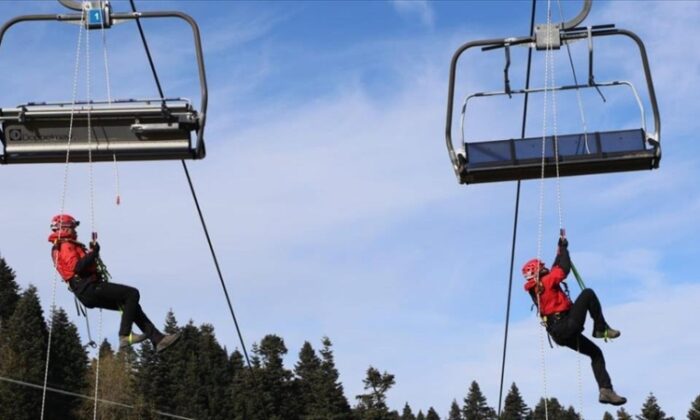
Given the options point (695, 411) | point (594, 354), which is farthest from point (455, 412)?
point (594, 354)

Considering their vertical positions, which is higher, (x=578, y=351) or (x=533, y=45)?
(x=533, y=45)

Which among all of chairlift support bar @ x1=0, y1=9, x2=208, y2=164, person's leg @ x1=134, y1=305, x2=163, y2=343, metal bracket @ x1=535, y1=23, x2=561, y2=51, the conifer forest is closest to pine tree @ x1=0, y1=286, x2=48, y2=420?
the conifer forest

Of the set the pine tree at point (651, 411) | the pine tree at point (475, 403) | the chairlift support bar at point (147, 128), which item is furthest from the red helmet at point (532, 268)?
the pine tree at point (475, 403)

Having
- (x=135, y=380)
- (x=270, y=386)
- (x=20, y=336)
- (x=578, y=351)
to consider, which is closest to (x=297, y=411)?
(x=270, y=386)

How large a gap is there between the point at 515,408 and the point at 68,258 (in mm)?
80558

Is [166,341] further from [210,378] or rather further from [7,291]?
[7,291]

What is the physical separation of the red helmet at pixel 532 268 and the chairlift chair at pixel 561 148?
2.70ft

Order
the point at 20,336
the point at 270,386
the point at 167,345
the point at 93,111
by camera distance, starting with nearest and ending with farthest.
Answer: the point at 93,111
the point at 167,345
the point at 20,336
the point at 270,386

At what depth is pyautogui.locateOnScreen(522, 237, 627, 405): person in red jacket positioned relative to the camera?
12789 mm

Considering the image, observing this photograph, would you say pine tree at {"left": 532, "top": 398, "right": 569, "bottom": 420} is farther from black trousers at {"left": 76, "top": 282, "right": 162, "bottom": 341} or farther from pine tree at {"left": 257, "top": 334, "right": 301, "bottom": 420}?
black trousers at {"left": 76, "top": 282, "right": 162, "bottom": 341}

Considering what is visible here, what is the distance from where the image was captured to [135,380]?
8500 centimetres

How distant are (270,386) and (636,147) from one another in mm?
73867

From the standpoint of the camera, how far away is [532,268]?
41.9ft

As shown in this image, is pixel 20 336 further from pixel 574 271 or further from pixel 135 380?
pixel 574 271
